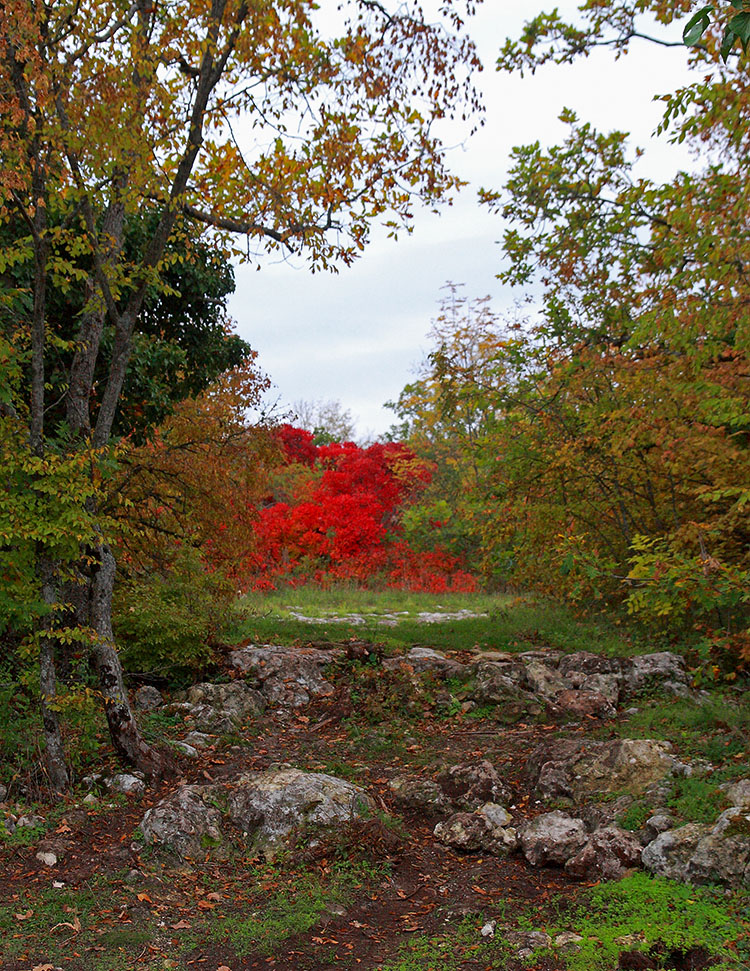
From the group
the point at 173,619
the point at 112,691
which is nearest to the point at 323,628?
the point at 173,619

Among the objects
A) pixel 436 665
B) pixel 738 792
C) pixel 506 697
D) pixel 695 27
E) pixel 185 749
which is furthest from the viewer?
pixel 436 665

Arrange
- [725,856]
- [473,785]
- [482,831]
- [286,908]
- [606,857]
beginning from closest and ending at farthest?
[725,856], [286,908], [606,857], [482,831], [473,785]

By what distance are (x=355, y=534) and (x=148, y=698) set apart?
10.5 meters

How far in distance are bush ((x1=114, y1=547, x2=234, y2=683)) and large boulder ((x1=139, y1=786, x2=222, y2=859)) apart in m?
2.65

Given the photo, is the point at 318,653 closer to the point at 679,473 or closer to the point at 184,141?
the point at 679,473

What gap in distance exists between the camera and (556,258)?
8781 mm

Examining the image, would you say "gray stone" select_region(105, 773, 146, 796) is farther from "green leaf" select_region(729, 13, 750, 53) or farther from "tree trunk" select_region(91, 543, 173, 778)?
"green leaf" select_region(729, 13, 750, 53)

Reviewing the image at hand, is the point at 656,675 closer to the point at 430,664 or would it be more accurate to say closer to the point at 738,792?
the point at 430,664

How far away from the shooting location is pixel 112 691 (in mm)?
6105

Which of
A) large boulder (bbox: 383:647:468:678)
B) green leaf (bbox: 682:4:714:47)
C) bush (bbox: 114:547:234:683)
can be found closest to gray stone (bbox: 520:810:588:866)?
large boulder (bbox: 383:647:468:678)

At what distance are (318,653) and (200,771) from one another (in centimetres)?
322

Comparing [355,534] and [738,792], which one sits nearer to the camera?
[738,792]

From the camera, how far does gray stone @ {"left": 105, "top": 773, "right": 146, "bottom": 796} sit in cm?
570

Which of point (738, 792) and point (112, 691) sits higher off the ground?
point (112, 691)
